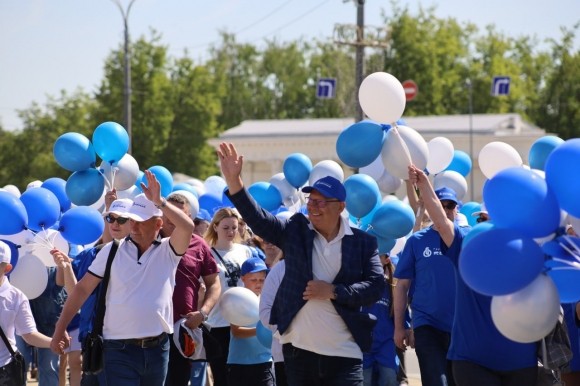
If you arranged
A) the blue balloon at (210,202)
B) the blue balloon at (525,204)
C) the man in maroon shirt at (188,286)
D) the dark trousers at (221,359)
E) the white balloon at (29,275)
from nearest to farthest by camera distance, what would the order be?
the blue balloon at (525,204) → the man in maroon shirt at (188,286) → the dark trousers at (221,359) → the white balloon at (29,275) → the blue balloon at (210,202)

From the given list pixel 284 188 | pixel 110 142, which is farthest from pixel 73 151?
pixel 284 188

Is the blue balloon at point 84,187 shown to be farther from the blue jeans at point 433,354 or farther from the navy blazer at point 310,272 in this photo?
the navy blazer at point 310,272

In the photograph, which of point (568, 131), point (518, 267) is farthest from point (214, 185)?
point (568, 131)

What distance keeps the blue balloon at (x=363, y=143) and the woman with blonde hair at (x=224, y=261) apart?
5.94ft

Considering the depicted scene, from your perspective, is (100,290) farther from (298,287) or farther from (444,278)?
(444,278)

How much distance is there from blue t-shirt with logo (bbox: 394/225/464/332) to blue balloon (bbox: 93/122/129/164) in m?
→ 3.46

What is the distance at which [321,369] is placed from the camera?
23.3 ft

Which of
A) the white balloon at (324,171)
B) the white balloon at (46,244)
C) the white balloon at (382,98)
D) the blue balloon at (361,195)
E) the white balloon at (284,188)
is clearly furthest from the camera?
the white balloon at (284,188)

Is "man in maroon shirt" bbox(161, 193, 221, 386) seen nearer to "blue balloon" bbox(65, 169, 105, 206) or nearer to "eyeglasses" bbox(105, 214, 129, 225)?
"eyeglasses" bbox(105, 214, 129, 225)

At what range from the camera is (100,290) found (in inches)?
301

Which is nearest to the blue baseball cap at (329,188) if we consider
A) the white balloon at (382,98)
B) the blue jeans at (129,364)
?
the white balloon at (382,98)

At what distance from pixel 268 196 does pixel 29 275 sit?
4.07 m

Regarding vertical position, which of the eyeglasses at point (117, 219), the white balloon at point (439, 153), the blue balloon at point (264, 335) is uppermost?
the eyeglasses at point (117, 219)

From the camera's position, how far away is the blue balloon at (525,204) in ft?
17.3
